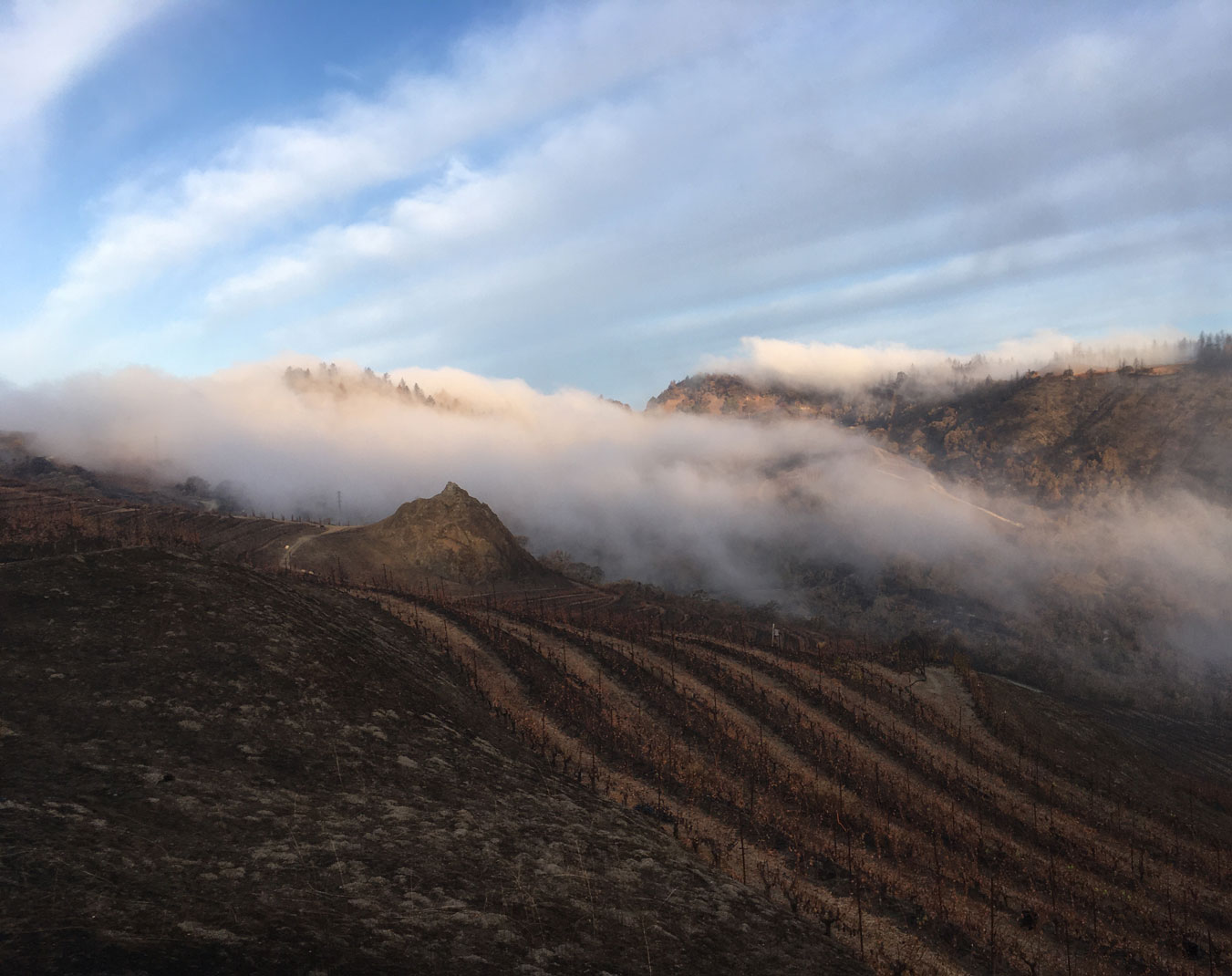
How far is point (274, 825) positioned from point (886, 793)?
23440 mm

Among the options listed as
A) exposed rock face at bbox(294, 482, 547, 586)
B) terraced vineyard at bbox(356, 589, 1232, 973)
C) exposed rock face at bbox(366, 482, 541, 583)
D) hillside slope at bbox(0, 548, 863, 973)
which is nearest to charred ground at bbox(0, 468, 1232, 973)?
hillside slope at bbox(0, 548, 863, 973)

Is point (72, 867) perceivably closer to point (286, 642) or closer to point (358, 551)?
point (286, 642)

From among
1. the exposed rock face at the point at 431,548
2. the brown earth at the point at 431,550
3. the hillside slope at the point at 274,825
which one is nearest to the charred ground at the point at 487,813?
the hillside slope at the point at 274,825

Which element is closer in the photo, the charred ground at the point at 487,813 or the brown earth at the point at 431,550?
the charred ground at the point at 487,813

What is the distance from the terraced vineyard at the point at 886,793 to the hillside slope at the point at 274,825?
14.5ft

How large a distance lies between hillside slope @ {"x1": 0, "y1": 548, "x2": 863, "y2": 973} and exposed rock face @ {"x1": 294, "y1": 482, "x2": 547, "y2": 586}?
6379 centimetres

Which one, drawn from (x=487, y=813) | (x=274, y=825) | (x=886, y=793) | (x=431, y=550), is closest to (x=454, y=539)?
(x=431, y=550)

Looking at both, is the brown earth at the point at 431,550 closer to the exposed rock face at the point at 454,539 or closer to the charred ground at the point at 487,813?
the exposed rock face at the point at 454,539

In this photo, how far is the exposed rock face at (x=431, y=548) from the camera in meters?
83.1

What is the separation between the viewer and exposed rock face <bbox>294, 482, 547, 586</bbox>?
8312cm

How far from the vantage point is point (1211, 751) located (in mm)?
62719

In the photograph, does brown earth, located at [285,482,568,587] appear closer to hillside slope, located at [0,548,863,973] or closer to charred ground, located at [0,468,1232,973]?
charred ground, located at [0,468,1232,973]

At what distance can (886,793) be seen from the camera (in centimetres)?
2748

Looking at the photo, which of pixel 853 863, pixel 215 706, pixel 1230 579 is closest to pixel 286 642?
pixel 215 706
